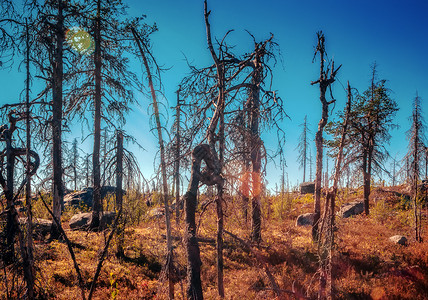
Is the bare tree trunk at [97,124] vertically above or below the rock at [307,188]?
above

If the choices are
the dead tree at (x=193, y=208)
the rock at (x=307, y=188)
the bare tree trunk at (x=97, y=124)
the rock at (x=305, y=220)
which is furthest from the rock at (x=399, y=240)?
the rock at (x=307, y=188)

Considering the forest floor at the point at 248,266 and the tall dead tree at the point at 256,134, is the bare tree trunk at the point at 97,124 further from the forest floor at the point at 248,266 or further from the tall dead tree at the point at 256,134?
the tall dead tree at the point at 256,134

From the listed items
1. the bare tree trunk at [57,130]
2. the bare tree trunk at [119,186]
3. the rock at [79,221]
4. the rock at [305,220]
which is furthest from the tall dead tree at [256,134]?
the rock at [79,221]

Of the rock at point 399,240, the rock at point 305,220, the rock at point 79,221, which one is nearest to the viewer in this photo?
the rock at point 399,240

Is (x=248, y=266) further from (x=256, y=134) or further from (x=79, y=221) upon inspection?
(x=79, y=221)

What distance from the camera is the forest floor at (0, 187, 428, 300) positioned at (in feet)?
20.2

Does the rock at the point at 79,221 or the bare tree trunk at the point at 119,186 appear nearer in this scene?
the bare tree trunk at the point at 119,186

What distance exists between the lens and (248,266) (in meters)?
8.58

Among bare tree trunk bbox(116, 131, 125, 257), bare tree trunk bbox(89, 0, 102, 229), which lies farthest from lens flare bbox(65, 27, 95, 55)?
bare tree trunk bbox(116, 131, 125, 257)

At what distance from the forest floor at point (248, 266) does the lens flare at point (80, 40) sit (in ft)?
29.3

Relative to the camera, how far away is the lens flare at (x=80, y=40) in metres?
10.2

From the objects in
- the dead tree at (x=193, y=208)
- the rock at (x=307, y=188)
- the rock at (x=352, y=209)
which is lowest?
the rock at (x=352, y=209)

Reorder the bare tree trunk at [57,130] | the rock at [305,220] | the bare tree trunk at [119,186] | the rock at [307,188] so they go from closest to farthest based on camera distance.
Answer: the bare tree trunk at [119,186]
the bare tree trunk at [57,130]
the rock at [305,220]
the rock at [307,188]

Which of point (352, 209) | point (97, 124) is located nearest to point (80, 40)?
point (97, 124)
